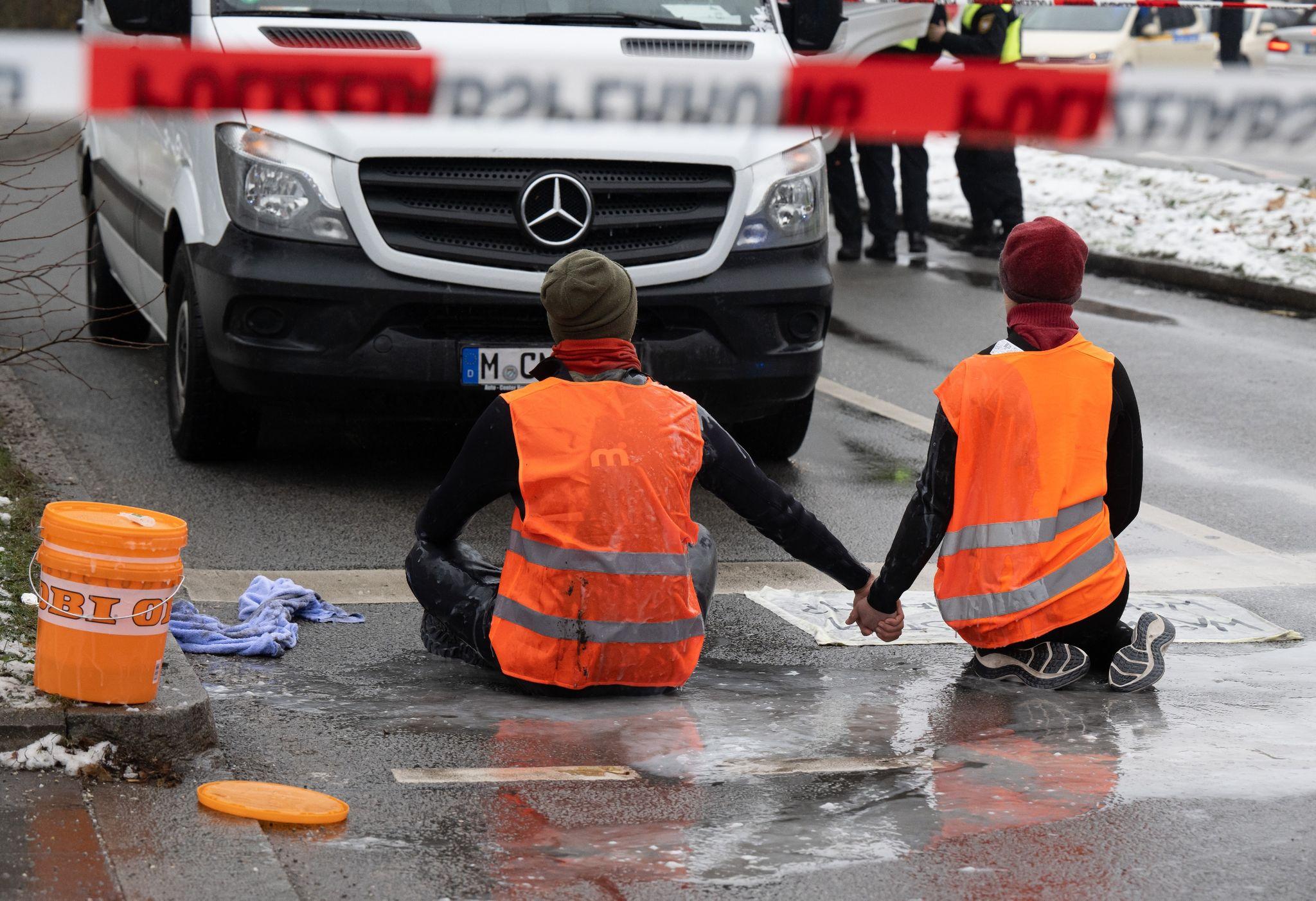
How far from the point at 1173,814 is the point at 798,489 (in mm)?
3717

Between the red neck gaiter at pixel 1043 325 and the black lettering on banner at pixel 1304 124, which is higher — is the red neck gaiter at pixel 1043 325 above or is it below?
below

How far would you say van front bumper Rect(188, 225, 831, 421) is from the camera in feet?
22.8

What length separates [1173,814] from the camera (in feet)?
13.4

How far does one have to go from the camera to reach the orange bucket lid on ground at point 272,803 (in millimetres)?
3908

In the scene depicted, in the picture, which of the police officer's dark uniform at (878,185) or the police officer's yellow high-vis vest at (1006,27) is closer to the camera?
the police officer's dark uniform at (878,185)

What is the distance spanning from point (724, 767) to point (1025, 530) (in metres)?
1.17

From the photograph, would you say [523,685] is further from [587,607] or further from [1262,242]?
[1262,242]

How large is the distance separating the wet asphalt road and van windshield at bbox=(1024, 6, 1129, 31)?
69.0 feet

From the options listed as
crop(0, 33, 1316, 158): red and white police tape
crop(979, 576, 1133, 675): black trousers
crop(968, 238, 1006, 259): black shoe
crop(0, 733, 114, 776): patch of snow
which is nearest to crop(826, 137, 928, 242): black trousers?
crop(968, 238, 1006, 259): black shoe

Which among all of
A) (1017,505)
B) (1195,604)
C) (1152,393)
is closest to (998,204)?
(1152,393)

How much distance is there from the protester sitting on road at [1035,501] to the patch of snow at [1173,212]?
850 centimetres

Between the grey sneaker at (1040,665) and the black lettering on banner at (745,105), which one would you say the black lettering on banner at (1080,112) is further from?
the grey sneaker at (1040,665)

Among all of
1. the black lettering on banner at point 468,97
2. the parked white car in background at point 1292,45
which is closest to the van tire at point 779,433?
the black lettering on banner at point 468,97

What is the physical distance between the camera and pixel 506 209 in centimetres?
704
